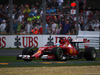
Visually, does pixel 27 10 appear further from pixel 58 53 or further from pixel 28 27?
pixel 58 53

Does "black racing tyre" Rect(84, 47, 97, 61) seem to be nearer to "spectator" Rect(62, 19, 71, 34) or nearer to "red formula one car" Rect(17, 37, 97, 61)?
"red formula one car" Rect(17, 37, 97, 61)

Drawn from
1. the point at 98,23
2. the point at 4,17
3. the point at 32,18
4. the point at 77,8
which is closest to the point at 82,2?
the point at 77,8

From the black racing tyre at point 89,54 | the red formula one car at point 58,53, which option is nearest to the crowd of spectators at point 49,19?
the red formula one car at point 58,53

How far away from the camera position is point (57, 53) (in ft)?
35.5

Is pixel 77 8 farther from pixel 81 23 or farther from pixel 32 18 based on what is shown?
pixel 32 18

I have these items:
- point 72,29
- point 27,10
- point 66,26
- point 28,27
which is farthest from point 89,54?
point 27,10

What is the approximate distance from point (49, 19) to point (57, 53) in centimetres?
902

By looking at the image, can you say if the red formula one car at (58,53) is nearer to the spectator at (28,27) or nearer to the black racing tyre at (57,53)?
the black racing tyre at (57,53)

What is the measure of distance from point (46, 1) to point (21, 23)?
2138 millimetres

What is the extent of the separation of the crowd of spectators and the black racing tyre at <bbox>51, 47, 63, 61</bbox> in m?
8.22

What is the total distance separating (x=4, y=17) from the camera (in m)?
19.7

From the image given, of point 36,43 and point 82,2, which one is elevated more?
point 82,2

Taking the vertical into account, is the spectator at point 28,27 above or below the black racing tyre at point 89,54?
above

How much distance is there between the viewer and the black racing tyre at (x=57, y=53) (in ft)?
35.5
